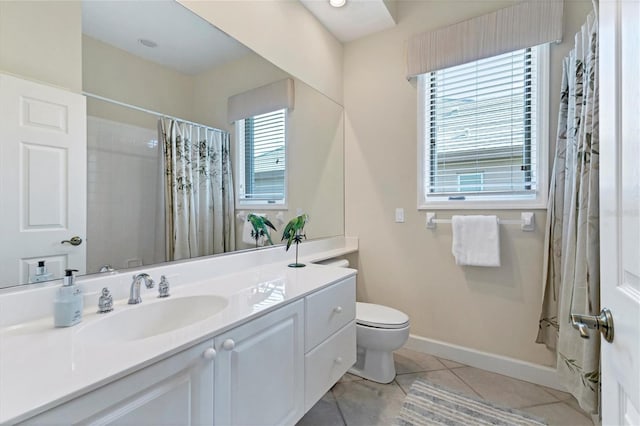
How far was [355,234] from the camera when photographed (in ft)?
8.50

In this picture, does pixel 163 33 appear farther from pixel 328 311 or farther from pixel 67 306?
pixel 328 311

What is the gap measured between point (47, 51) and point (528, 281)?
2.65 meters

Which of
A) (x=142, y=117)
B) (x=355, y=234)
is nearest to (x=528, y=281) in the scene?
(x=355, y=234)

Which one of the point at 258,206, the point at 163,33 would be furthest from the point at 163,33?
the point at 258,206

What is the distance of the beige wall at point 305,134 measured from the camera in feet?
5.09

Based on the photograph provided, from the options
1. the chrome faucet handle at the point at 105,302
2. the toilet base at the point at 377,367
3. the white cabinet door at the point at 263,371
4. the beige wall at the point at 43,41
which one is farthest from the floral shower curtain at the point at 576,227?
the beige wall at the point at 43,41

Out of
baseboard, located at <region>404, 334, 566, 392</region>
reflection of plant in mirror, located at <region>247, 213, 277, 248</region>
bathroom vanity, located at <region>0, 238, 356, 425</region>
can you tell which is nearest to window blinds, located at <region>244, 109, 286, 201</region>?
reflection of plant in mirror, located at <region>247, 213, 277, 248</region>

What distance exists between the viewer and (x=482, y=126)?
208 centimetres

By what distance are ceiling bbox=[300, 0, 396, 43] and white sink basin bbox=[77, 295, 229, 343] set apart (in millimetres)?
2122

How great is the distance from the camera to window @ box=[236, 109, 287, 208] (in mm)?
1745

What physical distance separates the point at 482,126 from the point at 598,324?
5.76 ft

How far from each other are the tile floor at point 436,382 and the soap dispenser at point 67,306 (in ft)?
3.89

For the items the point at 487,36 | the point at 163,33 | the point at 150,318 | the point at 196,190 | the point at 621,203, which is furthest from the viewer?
the point at 487,36

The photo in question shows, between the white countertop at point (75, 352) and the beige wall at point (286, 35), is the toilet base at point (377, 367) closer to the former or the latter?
the white countertop at point (75, 352)
